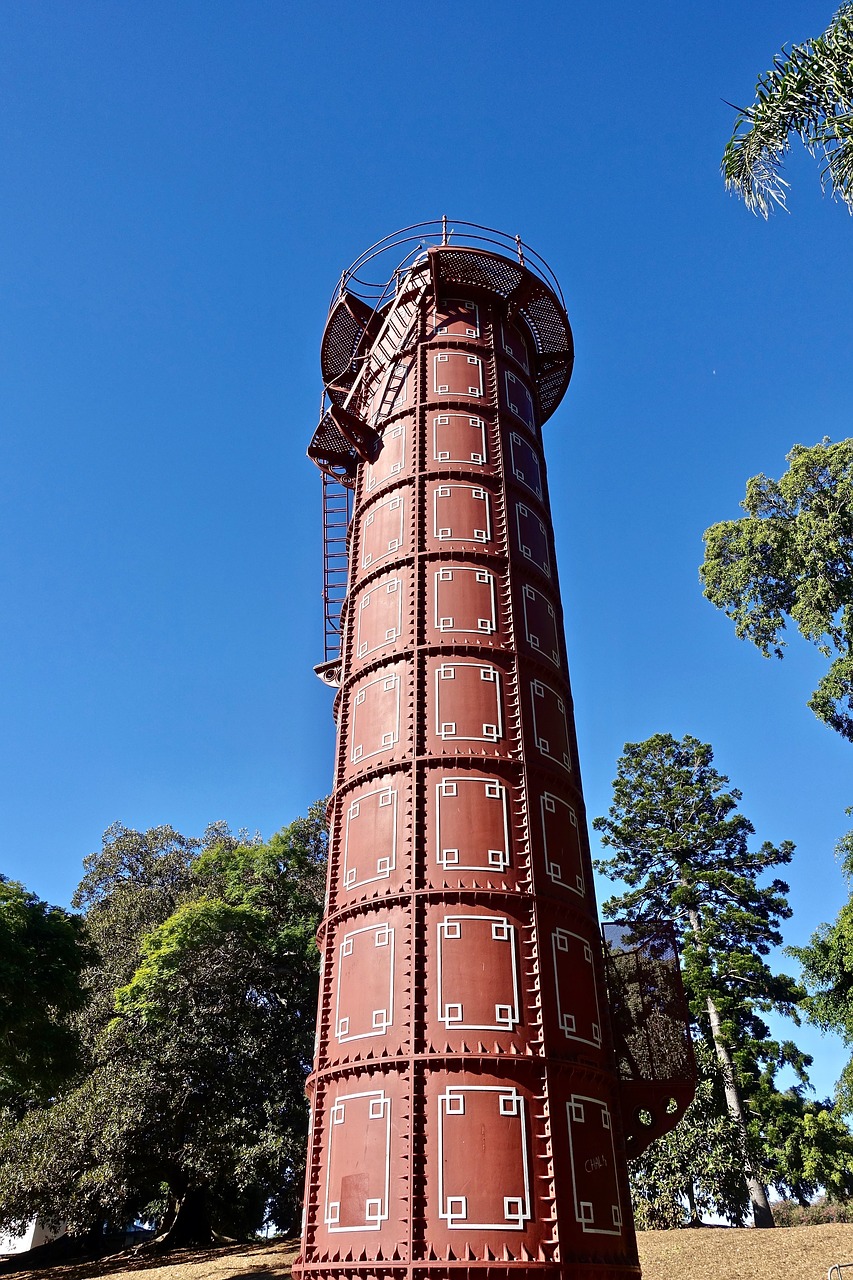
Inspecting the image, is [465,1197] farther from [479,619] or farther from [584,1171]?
[479,619]

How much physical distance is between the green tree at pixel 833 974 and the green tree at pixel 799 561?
616 centimetres

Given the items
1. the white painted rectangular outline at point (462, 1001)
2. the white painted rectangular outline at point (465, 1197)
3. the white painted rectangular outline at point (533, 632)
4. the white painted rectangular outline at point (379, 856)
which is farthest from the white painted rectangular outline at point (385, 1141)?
the white painted rectangular outline at point (533, 632)

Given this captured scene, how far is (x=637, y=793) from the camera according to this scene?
116ft

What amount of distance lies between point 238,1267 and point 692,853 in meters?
19.5

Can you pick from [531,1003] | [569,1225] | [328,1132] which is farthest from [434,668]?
[569,1225]

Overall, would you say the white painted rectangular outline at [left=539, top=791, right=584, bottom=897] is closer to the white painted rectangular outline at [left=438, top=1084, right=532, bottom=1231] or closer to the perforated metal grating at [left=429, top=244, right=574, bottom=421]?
the white painted rectangular outline at [left=438, top=1084, right=532, bottom=1231]

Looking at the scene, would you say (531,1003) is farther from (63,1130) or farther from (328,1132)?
(63,1130)

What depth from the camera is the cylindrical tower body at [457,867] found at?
12.9m

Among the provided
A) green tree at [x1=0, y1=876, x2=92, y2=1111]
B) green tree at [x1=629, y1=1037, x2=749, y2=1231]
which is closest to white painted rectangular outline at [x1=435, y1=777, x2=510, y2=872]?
green tree at [x1=0, y1=876, x2=92, y2=1111]

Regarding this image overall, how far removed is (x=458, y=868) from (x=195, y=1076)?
1976 centimetres

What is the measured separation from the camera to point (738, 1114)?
1061 inches

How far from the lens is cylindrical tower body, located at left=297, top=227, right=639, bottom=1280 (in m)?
12.9

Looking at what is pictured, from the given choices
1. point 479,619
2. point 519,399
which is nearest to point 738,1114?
point 479,619

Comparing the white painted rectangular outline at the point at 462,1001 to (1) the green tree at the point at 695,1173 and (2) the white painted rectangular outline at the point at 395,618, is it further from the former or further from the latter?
(1) the green tree at the point at 695,1173
